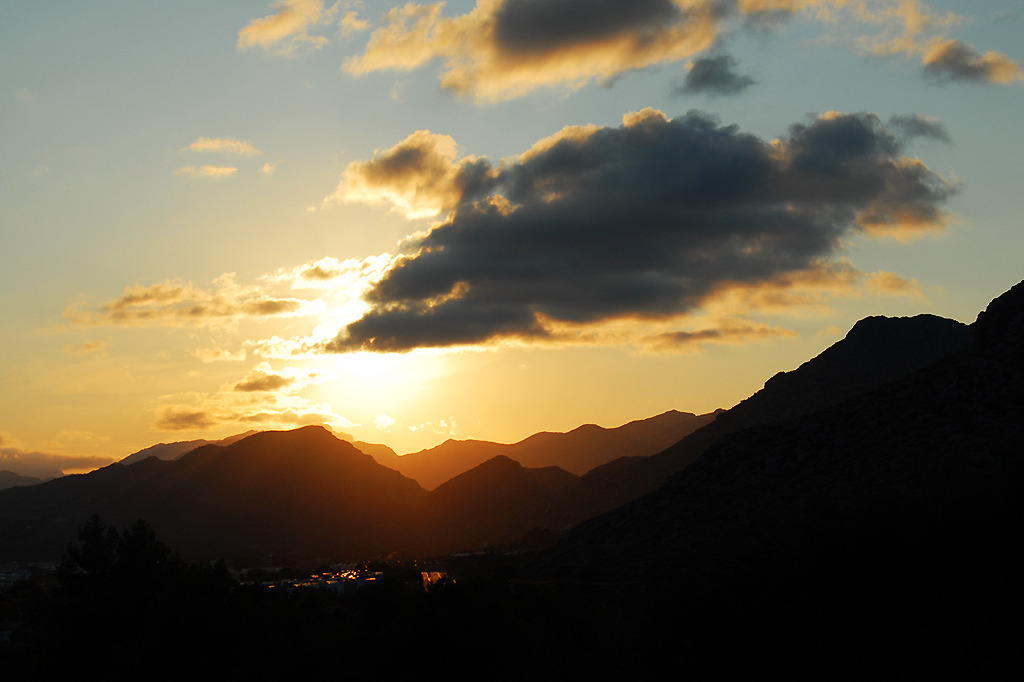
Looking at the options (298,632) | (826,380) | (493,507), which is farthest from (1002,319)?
(493,507)

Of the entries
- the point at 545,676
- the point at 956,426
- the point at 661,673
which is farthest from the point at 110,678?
the point at 956,426

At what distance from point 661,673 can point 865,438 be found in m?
46.2

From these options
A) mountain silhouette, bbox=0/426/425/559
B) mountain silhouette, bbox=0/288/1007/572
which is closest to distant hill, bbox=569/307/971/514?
mountain silhouette, bbox=0/288/1007/572

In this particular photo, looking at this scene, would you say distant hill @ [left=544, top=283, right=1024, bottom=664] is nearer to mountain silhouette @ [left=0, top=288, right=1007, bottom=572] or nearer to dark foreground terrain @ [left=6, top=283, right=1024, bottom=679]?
dark foreground terrain @ [left=6, top=283, right=1024, bottom=679]

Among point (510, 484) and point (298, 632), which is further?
point (510, 484)

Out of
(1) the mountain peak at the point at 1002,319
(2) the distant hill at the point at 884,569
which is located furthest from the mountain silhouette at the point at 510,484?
(2) the distant hill at the point at 884,569

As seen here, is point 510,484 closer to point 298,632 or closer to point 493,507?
point 493,507

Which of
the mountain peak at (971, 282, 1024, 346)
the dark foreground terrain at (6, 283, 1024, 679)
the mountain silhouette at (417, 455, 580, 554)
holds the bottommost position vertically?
the mountain silhouette at (417, 455, 580, 554)

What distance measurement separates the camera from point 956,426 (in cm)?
4928

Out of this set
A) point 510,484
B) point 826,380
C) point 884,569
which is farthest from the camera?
point 510,484

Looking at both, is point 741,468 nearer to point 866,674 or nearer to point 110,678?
point 110,678

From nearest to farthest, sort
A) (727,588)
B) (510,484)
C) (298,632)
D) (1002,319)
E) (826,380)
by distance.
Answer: (727,588), (298,632), (1002,319), (826,380), (510,484)

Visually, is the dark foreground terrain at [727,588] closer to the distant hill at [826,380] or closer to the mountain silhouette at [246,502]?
the distant hill at [826,380]

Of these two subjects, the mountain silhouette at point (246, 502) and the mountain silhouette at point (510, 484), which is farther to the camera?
the mountain silhouette at point (246, 502)
